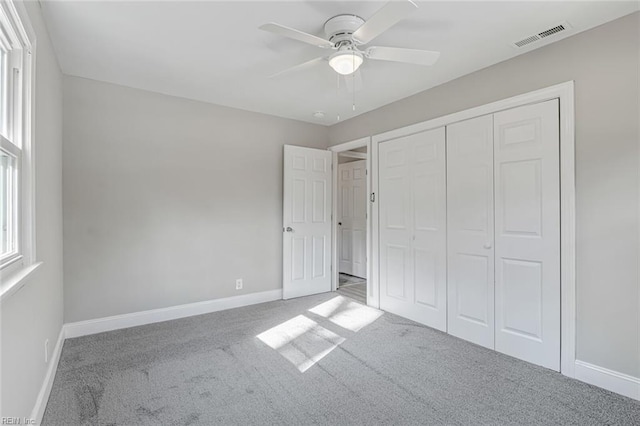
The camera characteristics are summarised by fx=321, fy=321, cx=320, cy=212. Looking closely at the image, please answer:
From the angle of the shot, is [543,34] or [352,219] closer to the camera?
[543,34]

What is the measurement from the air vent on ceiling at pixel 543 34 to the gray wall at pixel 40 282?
128 inches

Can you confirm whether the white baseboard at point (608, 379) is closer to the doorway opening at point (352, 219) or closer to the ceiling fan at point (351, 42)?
the ceiling fan at point (351, 42)

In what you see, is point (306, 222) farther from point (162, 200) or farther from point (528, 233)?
point (528, 233)

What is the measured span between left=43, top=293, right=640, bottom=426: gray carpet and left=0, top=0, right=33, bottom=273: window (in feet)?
3.58

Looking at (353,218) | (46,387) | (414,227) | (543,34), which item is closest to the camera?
(46,387)

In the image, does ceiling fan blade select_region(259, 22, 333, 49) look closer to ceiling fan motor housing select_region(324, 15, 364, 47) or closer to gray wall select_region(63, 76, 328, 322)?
ceiling fan motor housing select_region(324, 15, 364, 47)

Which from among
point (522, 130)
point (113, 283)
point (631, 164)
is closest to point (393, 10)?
point (522, 130)

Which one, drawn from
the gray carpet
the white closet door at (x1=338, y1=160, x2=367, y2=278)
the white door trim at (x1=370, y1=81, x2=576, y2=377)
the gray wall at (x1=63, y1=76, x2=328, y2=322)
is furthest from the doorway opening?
the white door trim at (x1=370, y1=81, x2=576, y2=377)

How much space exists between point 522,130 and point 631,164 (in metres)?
0.74

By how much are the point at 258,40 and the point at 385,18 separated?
1103mm

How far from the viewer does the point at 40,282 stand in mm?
1984

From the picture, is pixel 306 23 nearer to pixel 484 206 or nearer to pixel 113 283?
pixel 484 206

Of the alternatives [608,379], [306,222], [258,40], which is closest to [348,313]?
[306,222]

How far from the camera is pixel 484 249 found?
2.87 meters
